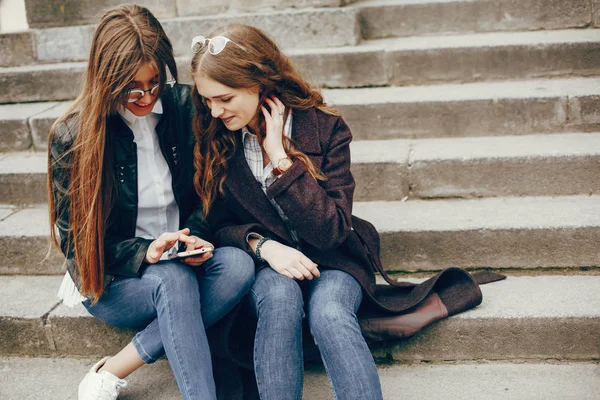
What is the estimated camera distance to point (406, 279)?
3.08 meters

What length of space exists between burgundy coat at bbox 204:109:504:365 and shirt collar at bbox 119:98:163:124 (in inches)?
12.7

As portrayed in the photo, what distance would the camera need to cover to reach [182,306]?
7.87 ft

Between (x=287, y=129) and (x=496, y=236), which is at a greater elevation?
(x=287, y=129)

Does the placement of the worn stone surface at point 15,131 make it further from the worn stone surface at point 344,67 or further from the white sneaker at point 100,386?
the white sneaker at point 100,386

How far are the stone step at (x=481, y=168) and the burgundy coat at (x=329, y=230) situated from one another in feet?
2.11

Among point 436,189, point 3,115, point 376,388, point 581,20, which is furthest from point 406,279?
point 3,115

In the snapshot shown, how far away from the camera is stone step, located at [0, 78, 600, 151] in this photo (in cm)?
351

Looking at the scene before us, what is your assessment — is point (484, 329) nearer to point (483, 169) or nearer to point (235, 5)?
point (483, 169)

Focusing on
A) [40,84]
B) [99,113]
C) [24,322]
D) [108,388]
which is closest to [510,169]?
[99,113]

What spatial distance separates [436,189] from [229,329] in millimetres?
1347

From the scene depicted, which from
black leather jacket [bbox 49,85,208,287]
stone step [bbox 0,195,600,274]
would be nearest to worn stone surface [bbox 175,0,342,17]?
stone step [bbox 0,195,600,274]

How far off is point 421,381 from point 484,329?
325mm

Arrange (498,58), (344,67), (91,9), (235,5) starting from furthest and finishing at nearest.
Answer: (91,9) < (235,5) < (344,67) < (498,58)

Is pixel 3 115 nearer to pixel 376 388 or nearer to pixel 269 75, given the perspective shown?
pixel 269 75
